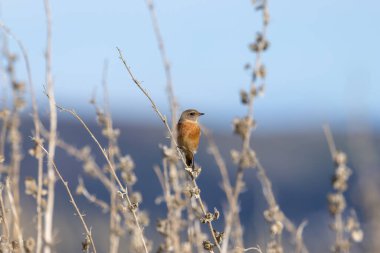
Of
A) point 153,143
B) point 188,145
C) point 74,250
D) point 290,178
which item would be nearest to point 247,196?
point 290,178

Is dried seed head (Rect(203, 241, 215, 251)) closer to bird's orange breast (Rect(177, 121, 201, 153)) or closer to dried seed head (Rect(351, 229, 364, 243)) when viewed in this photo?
dried seed head (Rect(351, 229, 364, 243))

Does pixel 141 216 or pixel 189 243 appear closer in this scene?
pixel 189 243

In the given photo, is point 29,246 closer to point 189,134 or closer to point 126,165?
point 126,165

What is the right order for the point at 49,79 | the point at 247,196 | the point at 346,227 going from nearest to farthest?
1. the point at 49,79
2. the point at 346,227
3. the point at 247,196

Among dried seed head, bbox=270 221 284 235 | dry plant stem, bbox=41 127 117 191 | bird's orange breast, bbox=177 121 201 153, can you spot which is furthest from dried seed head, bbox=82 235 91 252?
bird's orange breast, bbox=177 121 201 153

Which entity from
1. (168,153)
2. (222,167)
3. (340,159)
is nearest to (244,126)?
(222,167)

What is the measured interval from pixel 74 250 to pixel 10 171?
118 feet

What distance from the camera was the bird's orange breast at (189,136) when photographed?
7219 mm

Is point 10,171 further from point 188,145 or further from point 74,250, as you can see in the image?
point 74,250

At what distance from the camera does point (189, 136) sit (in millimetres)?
7316

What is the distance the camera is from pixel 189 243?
207 inches

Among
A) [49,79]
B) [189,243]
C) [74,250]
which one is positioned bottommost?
[74,250]

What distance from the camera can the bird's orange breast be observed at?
7.22 meters

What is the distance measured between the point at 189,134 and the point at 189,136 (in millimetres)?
26
